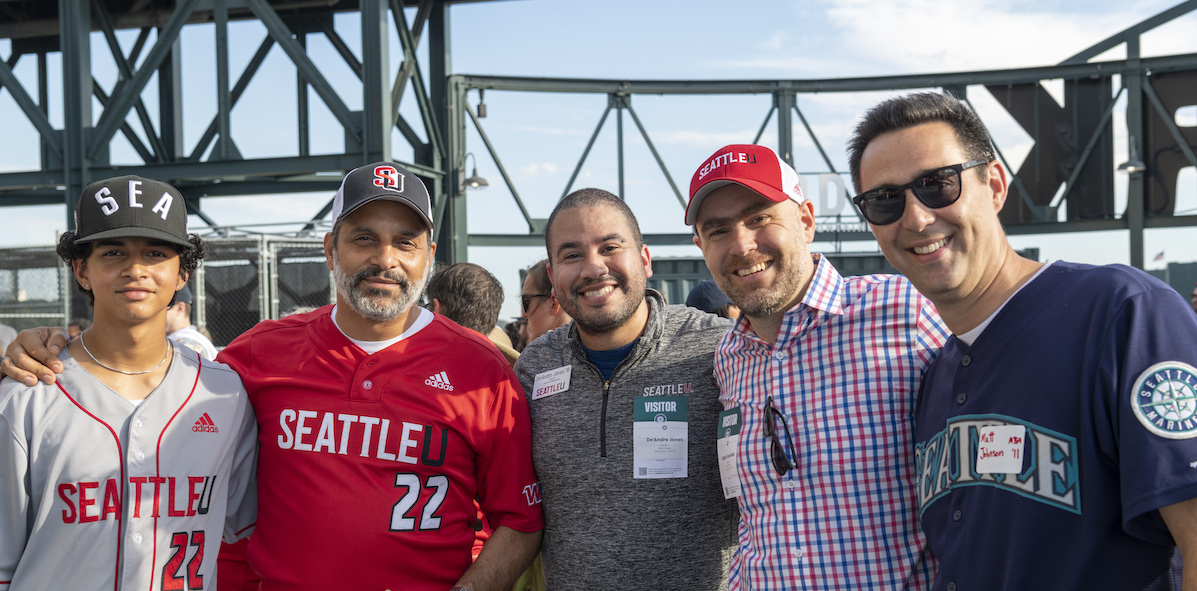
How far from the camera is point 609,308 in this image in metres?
2.86

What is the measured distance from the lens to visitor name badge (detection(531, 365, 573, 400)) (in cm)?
295

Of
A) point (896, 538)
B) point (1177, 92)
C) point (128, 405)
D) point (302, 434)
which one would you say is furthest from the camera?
point (1177, 92)

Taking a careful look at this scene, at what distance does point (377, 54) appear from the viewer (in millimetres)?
9734

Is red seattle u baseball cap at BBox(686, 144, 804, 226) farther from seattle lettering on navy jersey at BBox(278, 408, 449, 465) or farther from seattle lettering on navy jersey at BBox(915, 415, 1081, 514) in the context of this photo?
seattle lettering on navy jersey at BBox(278, 408, 449, 465)

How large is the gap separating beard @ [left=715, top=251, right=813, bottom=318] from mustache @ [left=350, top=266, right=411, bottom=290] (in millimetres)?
1179

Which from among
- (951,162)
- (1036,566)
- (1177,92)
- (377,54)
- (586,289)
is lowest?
(1036,566)

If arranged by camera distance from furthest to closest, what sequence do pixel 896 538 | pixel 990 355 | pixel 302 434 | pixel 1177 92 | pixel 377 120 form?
1. pixel 1177 92
2. pixel 377 120
3. pixel 302 434
4. pixel 896 538
5. pixel 990 355

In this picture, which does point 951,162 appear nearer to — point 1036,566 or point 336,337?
point 1036,566

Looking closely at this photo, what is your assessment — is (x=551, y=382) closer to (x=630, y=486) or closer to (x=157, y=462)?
(x=630, y=486)

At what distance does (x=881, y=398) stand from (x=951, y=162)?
71 centimetres

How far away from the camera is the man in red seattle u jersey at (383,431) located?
263cm

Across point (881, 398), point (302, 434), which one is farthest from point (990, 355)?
point (302, 434)

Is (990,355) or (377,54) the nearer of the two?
(990,355)

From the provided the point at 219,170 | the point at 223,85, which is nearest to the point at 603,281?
the point at 219,170
